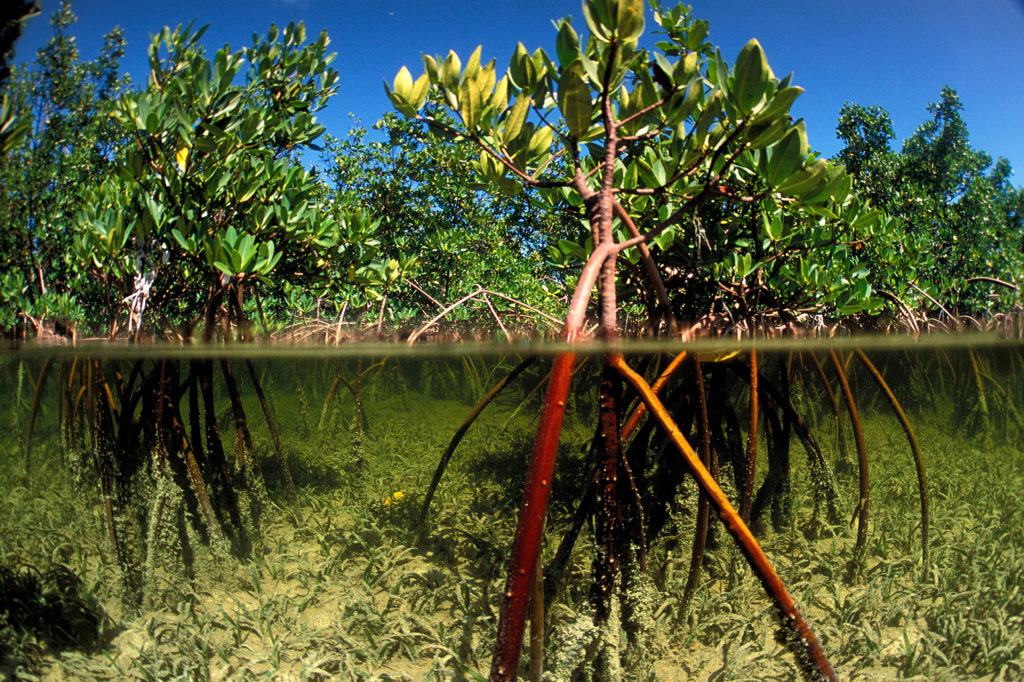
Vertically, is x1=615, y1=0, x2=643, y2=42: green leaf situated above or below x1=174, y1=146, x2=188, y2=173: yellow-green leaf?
above

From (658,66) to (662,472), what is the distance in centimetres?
119

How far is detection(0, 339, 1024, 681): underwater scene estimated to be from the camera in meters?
1.56

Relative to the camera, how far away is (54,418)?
2.41 meters

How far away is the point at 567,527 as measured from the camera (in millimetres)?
1598

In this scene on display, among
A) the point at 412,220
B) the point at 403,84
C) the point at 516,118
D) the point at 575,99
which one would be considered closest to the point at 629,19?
the point at 575,99

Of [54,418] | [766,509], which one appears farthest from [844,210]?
[54,418]

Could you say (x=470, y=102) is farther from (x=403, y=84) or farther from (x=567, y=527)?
(x=567, y=527)

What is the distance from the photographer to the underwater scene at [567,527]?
5.11 ft

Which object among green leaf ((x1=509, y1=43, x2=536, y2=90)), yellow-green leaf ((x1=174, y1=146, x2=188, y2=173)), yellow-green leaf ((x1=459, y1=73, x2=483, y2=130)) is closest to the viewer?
yellow-green leaf ((x1=459, y1=73, x2=483, y2=130))

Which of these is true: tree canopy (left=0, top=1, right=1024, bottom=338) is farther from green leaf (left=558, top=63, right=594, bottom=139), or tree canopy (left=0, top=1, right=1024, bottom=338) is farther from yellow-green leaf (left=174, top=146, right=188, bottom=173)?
green leaf (left=558, top=63, right=594, bottom=139)

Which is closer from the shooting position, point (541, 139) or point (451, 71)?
point (451, 71)

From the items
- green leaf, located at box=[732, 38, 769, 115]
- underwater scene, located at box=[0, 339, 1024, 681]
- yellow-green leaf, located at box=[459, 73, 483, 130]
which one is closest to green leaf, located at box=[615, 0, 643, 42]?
green leaf, located at box=[732, 38, 769, 115]

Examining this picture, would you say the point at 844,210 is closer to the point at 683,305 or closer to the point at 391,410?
the point at 683,305

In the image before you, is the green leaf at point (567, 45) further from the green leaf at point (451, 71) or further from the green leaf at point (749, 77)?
the green leaf at point (749, 77)
